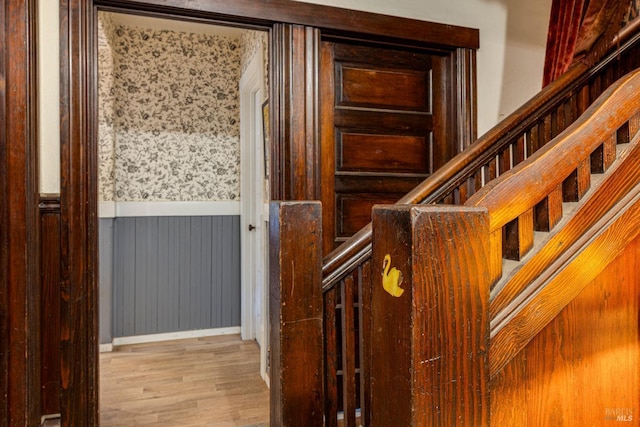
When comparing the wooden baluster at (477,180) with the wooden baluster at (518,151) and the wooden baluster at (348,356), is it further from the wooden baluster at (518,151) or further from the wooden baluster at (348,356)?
the wooden baluster at (348,356)

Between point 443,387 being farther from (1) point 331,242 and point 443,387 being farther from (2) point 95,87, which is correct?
(2) point 95,87

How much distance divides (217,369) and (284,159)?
175cm

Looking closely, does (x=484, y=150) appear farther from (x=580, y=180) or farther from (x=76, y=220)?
(x=76, y=220)

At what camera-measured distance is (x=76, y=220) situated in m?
1.70

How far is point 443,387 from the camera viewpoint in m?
0.50

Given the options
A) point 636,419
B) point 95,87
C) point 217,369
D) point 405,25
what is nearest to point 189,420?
point 217,369

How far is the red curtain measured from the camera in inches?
58.9

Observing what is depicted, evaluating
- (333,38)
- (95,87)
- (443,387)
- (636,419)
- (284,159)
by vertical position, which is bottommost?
(636,419)

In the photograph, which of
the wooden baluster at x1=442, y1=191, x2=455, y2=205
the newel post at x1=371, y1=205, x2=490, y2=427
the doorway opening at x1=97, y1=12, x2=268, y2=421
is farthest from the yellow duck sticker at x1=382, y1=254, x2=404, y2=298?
the doorway opening at x1=97, y1=12, x2=268, y2=421

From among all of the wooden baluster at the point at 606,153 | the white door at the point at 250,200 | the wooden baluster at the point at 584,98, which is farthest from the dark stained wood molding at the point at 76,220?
the wooden baluster at the point at 584,98

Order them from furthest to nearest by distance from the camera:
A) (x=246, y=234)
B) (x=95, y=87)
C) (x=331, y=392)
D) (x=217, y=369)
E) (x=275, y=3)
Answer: (x=246, y=234) < (x=217, y=369) < (x=275, y=3) < (x=95, y=87) < (x=331, y=392)

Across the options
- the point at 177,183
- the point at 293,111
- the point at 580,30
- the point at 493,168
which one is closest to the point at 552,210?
the point at 493,168

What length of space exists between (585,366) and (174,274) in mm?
3356

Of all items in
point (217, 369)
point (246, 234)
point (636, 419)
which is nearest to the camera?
point (636, 419)
